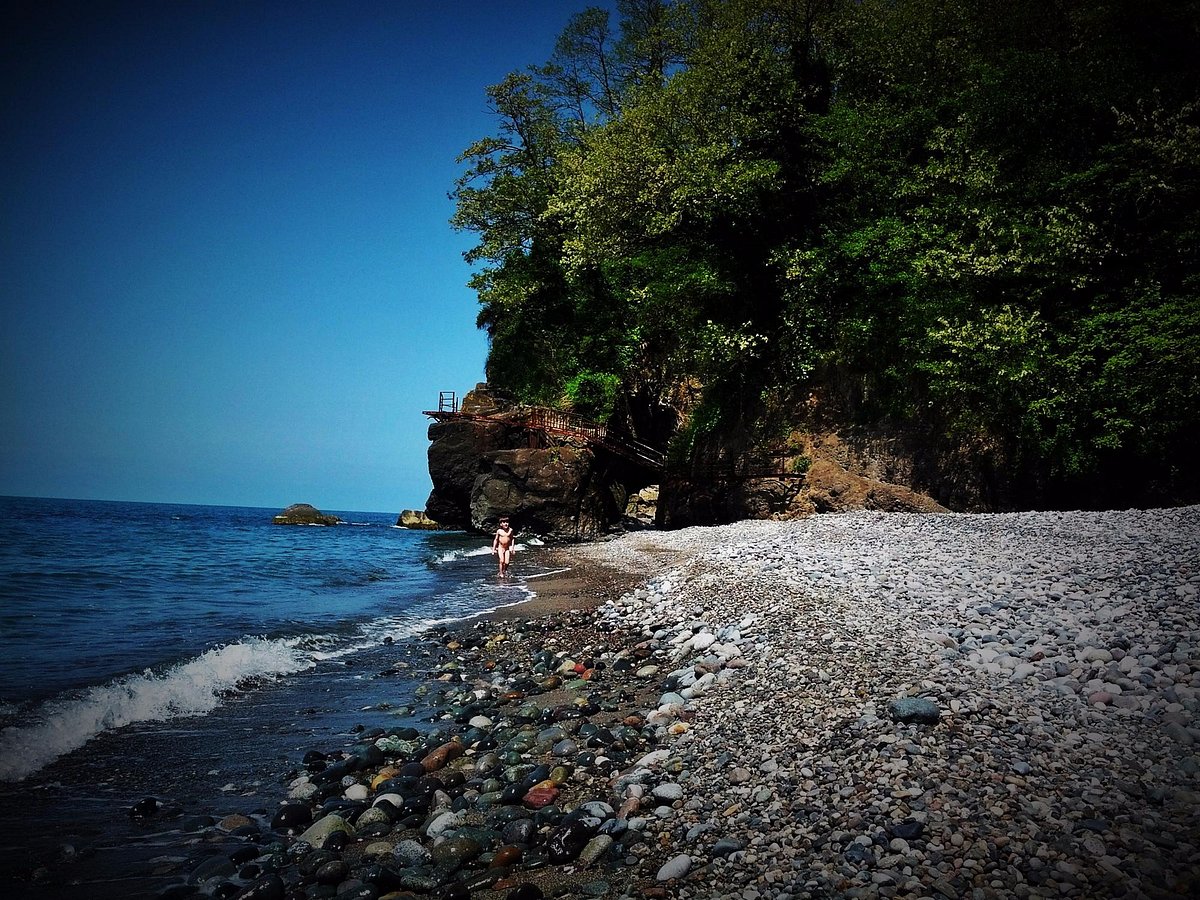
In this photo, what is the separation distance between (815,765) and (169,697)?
7.27 metres

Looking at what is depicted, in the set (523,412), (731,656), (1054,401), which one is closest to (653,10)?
(523,412)

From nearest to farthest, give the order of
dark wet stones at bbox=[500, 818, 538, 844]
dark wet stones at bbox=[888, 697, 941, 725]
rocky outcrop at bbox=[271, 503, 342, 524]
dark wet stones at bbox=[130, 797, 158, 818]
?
dark wet stones at bbox=[500, 818, 538, 844] < dark wet stones at bbox=[888, 697, 941, 725] < dark wet stones at bbox=[130, 797, 158, 818] < rocky outcrop at bbox=[271, 503, 342, 524]

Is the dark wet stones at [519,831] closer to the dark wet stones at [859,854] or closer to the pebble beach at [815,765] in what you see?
the pebble beach at [815,765]

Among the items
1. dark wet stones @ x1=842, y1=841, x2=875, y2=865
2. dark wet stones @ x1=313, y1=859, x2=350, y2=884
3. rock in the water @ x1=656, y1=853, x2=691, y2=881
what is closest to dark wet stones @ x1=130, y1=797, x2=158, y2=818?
dark wet stones @ x1=313, y1=859, x2=350, y2=884

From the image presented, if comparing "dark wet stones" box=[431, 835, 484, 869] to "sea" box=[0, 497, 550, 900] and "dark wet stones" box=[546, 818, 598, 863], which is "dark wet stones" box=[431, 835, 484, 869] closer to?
"dark wet stones" box=[546, 818, 598, 863]

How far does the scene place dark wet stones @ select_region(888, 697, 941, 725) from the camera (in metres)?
3.89

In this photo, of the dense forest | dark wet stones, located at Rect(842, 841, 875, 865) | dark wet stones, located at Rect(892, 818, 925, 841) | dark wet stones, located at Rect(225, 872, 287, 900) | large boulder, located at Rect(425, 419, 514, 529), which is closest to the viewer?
dark wet stones, located at Rect(842, 841, 875, 865)

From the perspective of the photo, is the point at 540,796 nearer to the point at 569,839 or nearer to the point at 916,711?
the point at 569,839

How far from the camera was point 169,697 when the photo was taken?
6867mm

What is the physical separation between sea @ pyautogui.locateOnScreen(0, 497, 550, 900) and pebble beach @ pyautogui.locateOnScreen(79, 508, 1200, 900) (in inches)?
15.4

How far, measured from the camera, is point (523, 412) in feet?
104

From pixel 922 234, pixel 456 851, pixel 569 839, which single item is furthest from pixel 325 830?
pixel 922 234

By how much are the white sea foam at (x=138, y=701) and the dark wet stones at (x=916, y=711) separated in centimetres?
714

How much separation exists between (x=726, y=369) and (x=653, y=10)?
2333 centimetres
